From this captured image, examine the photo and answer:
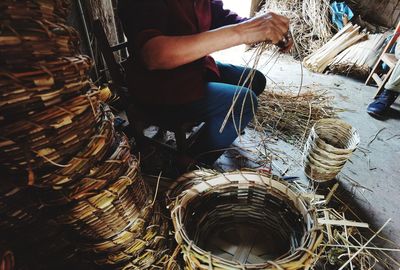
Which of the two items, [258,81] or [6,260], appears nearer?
[6,260]

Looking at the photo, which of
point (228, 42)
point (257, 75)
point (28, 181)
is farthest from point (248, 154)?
point (28, 181)

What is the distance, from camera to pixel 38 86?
0.53 meters

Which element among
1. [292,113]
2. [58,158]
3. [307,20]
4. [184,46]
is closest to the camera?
[58,158]

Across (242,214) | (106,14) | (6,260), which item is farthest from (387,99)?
(6,260)

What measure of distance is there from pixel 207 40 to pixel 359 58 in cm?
313

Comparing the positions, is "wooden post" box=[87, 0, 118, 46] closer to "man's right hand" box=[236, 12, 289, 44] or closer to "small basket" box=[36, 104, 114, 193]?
"man's right hand" box=[236, 12, 289, 44]

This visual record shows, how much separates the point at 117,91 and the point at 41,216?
34.6 inches

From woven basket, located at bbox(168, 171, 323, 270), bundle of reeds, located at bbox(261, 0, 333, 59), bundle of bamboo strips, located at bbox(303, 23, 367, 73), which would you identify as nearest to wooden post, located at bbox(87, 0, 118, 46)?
woven basket, located at bbox(168, 171, 323, 270)

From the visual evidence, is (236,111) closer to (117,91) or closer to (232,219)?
(232,219)

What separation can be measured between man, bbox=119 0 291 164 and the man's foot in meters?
1.93

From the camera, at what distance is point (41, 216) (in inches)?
28.8

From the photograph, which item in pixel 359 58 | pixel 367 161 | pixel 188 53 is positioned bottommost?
pixel 367 161

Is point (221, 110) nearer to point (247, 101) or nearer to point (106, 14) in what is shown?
point (247, 101)

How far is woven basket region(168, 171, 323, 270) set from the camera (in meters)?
0.91
